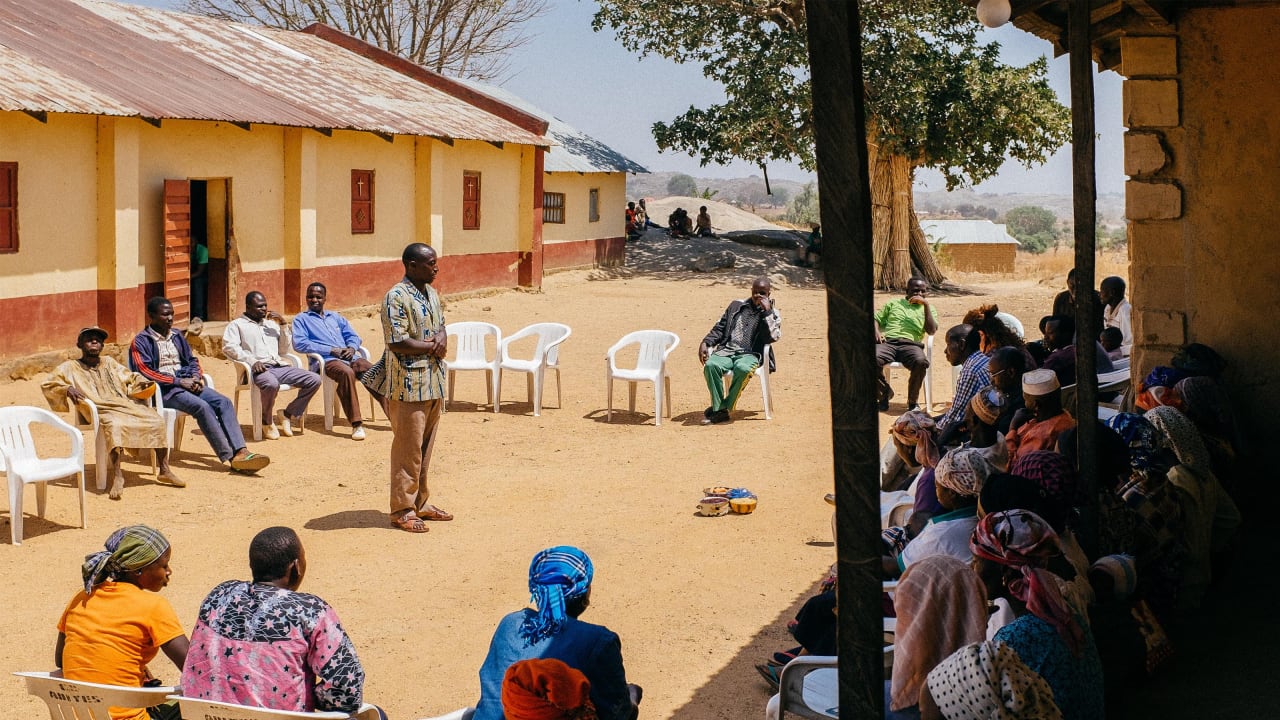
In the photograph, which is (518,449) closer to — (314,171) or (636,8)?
(314,171)

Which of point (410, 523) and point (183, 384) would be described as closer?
point (410, 523)

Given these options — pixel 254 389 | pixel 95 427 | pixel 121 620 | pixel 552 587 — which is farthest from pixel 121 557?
pixel 254 389

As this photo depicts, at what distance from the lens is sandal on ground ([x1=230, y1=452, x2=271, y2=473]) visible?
9.48 meters

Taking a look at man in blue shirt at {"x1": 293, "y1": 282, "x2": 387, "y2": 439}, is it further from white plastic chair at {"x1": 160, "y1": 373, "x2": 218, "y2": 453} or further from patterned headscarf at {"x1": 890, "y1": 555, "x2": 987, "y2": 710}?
patterned headscarf at {"x1": 890, "y1": 555, "x2": 987, "y2": 710}

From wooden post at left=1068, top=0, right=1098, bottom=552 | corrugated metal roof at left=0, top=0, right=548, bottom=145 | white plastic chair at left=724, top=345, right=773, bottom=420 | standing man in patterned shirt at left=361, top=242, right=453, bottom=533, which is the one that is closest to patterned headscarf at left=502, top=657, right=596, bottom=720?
wooden post at left=1068, top=0, right=1098, bottom=552

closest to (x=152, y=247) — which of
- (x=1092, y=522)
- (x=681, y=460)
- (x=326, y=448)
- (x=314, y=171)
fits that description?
(x=314, y=171)

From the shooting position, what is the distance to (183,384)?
30.8 feet

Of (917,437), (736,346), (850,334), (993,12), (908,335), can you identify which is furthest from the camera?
(908,335)

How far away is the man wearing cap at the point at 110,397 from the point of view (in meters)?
8.66

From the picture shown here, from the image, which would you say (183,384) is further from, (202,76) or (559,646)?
(202,76)

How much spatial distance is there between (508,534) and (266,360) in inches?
142

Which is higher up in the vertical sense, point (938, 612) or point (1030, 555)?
point (1030, 555)

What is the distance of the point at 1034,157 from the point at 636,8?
921cm

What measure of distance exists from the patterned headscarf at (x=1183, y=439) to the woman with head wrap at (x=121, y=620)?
176 inches
